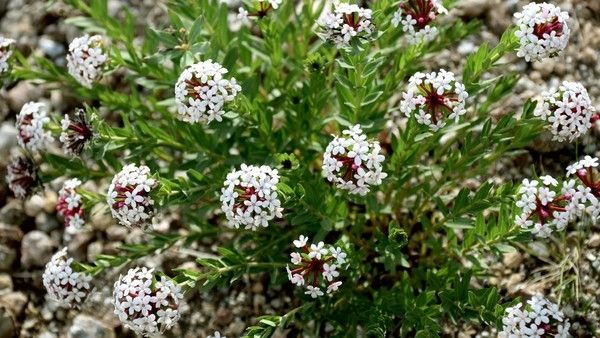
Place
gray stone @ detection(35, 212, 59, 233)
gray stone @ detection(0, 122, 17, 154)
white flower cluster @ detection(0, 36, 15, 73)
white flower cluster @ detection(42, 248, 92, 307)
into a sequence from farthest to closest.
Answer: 1. gray stone @ detection(0, 122, 17, 154)
2. gray stone @ detection(35, 212, 59, 233)
3. white flower cluster @ detection(0, 36, 15, 73)
4. white flower cluster @ detection(42, 248, 92, 307)

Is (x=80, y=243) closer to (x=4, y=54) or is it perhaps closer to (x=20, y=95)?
(x=20, y=95)

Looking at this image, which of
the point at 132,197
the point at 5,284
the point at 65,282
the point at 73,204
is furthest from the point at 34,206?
the point at 132,197

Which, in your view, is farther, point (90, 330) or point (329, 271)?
point (90, 330)

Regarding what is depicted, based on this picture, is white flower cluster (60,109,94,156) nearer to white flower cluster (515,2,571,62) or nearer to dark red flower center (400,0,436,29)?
dark red flower center (400,0,436,29)

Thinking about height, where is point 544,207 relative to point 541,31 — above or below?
below

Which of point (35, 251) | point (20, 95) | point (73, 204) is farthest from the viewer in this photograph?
point (20, 95)

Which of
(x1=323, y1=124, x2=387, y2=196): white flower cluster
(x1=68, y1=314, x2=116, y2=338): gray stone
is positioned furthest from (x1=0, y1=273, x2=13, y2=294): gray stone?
(x1=323, y1=124, x2=387, y2=196): white flower cluster
